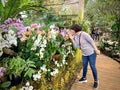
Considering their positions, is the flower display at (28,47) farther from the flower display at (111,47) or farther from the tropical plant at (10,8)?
the flower display at (111,47)

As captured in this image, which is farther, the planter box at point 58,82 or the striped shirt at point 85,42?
the striped shirt at point 85,42

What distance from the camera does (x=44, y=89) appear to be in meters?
3.44

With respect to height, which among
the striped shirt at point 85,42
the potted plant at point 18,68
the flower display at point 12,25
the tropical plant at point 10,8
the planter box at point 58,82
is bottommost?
the planter box at point 58,82

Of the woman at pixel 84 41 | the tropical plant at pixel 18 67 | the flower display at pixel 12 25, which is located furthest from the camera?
the woman at pixel 84 41

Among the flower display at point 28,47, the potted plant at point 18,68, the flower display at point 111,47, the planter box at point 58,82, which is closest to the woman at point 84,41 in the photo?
the planter box at point 58,82

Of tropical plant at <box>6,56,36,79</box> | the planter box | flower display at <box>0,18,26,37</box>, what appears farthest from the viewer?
the planter box

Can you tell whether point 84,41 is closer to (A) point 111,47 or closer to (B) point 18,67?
(B) point 18,67

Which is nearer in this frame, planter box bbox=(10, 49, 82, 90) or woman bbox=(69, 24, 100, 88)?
planter box bbox=(10, 49, 82, 90)

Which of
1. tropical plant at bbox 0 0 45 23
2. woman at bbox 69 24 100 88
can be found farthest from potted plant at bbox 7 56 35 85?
woman at bbox 69 24 100 88

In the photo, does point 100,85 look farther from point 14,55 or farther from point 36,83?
point 14,55

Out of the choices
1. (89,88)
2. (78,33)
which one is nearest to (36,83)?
(78,33)

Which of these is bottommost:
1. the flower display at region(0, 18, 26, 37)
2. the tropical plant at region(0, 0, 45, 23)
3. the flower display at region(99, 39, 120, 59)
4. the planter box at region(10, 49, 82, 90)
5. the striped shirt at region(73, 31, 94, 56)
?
the flower display at region(99, 39, 120, 59)

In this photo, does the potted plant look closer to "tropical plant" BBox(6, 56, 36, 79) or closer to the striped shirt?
"tropical plant" BBox(6, 56, 36, 79)

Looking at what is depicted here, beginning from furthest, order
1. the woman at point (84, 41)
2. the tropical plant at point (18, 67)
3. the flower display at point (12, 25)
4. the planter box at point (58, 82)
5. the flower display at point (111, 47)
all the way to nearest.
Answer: the flower display at point (111, 47) < the woman at point (84, 41) < the planter box at point (58, 82) < the flower display at point (12, 25) < the tropical plant at point (18, 67)
